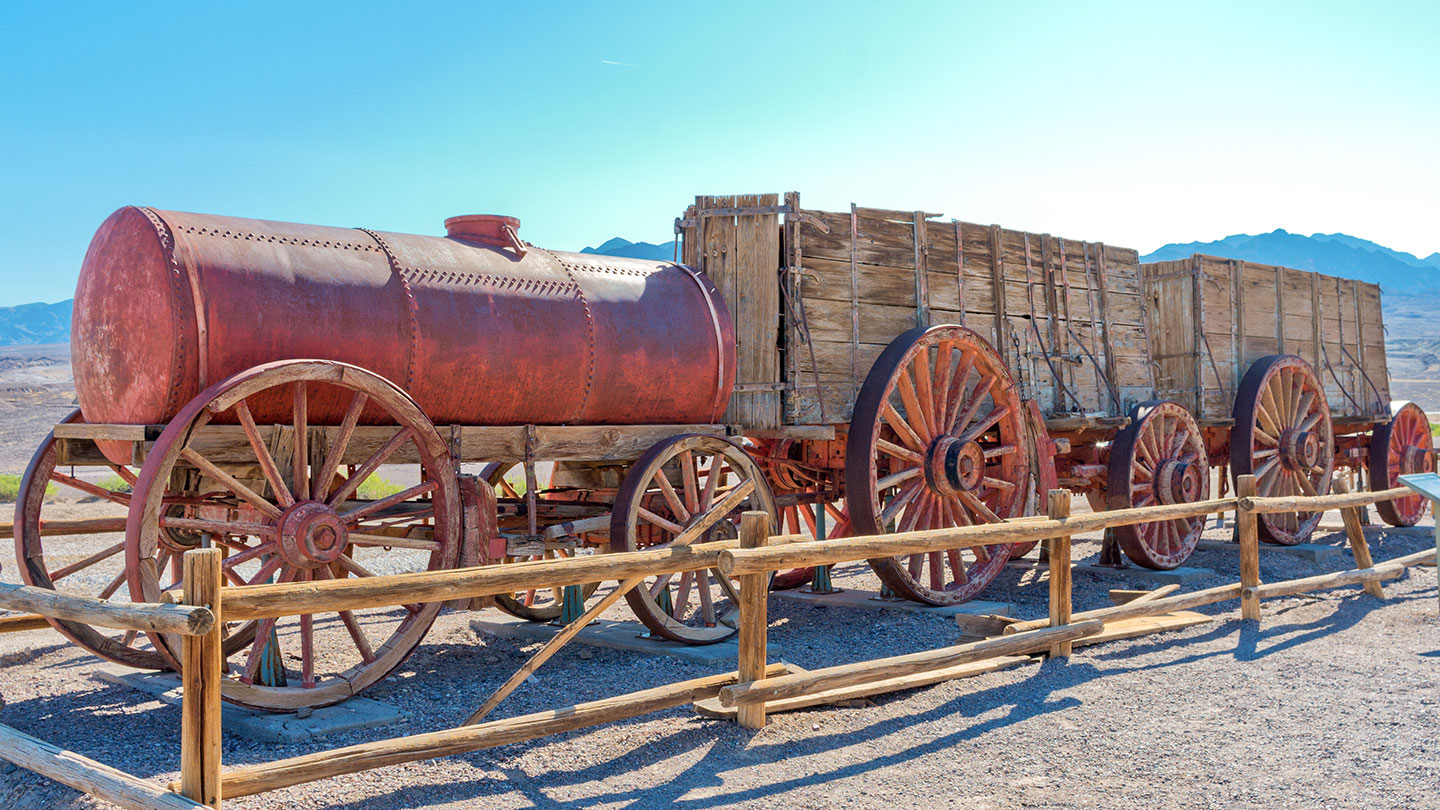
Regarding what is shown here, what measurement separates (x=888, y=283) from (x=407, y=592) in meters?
5.41

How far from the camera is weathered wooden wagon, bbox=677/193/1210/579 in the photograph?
8117mm

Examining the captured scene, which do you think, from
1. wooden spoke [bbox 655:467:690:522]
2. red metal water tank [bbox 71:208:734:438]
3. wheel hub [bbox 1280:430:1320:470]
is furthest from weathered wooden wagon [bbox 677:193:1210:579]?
wheel hub [bbox 1280:430:1320:470]

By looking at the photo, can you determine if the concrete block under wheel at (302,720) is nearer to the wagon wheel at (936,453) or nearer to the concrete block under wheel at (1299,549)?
the wagon wheel at (936,453)

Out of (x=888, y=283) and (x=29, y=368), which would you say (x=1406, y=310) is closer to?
(x=29, y=368)

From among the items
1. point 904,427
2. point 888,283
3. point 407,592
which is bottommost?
point 407,592

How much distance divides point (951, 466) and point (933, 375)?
0.99 m

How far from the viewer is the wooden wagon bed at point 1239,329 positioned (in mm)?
11633

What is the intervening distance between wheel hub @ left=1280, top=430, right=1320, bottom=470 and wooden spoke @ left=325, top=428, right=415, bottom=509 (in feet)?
31.8

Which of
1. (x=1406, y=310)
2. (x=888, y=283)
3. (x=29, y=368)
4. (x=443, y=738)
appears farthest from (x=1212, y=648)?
(x=1406, y=310)

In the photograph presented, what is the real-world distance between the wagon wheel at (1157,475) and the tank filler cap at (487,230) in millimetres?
5791

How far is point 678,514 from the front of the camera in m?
7.21

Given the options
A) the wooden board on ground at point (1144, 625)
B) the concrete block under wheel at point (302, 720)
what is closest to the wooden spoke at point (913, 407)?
the wooden board on ground at point (1144, 625)

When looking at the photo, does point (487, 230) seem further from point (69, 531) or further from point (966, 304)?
point (966, 304)

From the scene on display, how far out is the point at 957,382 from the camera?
8930 mm
